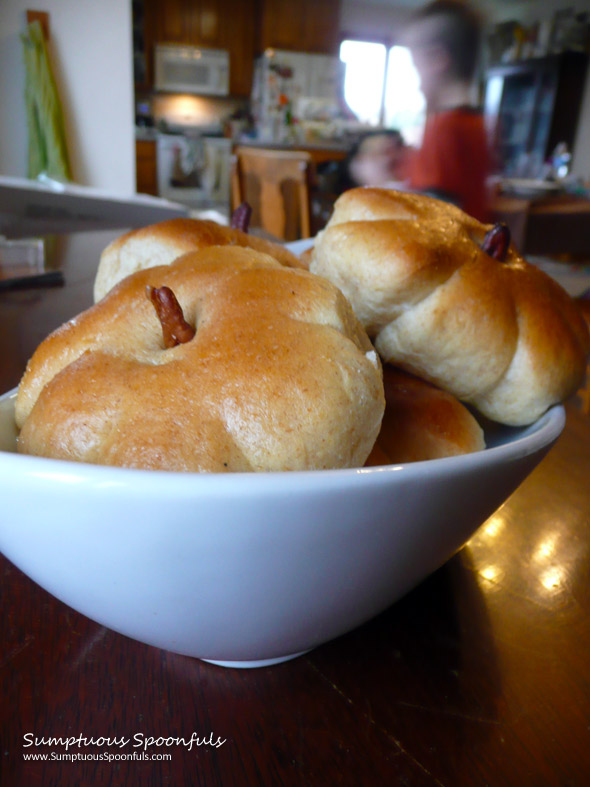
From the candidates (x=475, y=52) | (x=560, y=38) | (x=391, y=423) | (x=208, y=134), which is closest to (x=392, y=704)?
(x=391, y=423)

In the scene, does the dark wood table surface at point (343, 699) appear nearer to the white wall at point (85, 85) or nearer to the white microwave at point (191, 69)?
the white wall at point (85, 85)

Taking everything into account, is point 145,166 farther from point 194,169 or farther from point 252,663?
point 252,663

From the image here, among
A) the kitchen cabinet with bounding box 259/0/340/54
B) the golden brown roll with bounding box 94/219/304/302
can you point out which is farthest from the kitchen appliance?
the golden brown roll with bounding box 94/219/304/302

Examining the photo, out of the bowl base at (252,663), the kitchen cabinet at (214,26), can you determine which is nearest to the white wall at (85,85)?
the kitchen cabinet at (214,26)

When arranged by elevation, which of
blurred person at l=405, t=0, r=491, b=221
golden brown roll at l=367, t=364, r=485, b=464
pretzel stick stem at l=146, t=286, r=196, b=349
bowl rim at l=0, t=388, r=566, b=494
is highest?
blurred person at l=405, t=0, r=491, b=221

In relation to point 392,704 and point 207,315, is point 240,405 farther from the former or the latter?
point 392,704

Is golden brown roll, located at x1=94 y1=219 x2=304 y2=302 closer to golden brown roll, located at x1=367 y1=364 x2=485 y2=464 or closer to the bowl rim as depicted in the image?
golden brown roll, located at x1=367 y1=364 x2=485 y2=464
